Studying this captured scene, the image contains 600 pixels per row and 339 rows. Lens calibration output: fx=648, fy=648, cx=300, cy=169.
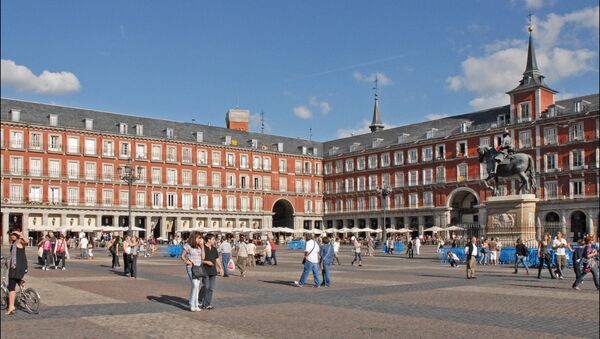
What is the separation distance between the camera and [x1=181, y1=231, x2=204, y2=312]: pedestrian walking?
13242mm

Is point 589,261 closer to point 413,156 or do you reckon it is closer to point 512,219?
point 512,219

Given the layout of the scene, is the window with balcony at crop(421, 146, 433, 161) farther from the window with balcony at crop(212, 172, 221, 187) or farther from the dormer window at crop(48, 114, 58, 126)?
the dormer window at crop(48, 114, 58, 126)

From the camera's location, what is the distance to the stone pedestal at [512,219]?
30344 mm

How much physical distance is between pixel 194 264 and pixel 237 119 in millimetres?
81967

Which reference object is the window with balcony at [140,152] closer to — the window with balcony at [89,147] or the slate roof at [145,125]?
the slate roof at [145,125]

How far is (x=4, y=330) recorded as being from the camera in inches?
421

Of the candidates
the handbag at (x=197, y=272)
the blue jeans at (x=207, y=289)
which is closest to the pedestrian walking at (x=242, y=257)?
the blue jeans at (x=207, y=289)

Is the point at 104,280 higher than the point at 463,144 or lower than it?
lower

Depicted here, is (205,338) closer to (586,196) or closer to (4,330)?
(4,330)

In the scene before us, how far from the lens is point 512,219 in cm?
3095

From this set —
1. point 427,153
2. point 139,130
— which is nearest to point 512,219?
point 427,153

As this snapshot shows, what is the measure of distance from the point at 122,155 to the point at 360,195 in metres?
30.9

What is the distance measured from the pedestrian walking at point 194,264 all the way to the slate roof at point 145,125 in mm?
58521

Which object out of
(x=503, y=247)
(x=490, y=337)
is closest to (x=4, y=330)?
(x=490, y=337)
